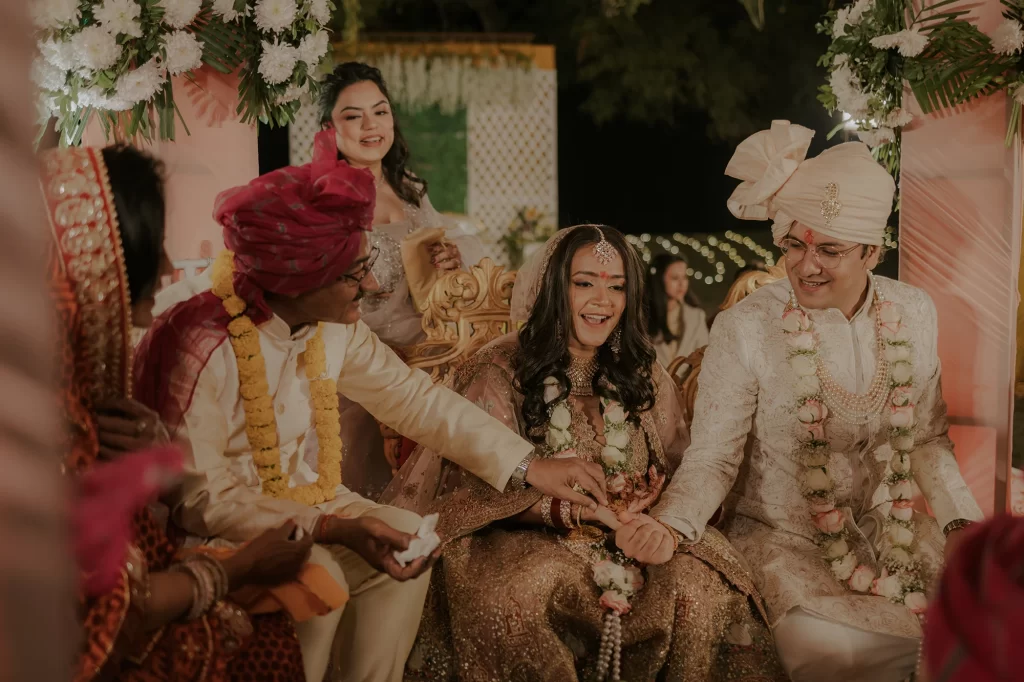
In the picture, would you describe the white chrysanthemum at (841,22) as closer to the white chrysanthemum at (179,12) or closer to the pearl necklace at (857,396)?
the pearl necklace at (857,396)

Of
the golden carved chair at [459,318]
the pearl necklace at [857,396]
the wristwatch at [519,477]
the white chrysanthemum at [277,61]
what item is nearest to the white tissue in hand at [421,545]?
the wristwatch at [519,477]

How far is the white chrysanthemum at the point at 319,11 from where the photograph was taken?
3591 mm

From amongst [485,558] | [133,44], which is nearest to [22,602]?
[485,558]

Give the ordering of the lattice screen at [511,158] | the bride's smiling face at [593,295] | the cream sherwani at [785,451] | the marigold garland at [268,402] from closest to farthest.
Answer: the marigold garland at [268,402], the cream sherwani at [785,451], the bride's smiling face at [593,295], the lattice screen at [511,158]

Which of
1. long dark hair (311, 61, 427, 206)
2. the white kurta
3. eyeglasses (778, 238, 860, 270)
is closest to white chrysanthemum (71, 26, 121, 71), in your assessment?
long dark hair (311, 61, 427, 206)

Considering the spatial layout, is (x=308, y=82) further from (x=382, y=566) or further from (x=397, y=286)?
(x=382, y=566)

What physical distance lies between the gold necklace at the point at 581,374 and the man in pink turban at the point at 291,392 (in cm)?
77

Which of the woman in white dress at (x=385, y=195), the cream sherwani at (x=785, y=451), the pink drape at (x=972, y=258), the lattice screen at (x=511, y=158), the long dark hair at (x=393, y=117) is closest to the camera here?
the cream sherwani at (x=785, y=451)

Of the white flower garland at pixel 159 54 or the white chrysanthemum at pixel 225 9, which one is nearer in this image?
the white flower garland at pixel 159 54

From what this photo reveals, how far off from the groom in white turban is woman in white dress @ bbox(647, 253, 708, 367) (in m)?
4.07

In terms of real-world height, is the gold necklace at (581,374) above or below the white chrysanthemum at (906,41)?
below

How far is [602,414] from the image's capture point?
3180 millimetres

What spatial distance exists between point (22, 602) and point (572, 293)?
2.43m

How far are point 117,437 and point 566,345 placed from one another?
1.61 meters
